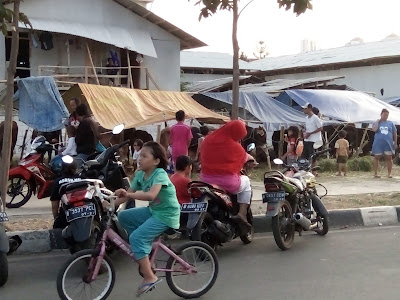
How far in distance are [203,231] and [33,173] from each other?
377cm

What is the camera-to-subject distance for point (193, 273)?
203 inches

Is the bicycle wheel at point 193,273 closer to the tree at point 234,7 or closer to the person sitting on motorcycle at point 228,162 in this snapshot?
the person sitting on motorcycle at point 228,162

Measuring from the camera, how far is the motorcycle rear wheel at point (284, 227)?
22.4ft

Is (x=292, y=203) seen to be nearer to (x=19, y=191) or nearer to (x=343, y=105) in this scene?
(x=19, y=191)

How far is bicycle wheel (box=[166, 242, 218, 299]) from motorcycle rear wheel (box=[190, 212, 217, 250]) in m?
0.96

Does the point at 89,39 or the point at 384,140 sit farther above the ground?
the point at 89,39

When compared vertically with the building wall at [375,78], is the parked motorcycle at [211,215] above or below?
below

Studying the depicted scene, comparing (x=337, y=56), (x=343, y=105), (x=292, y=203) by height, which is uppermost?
(x=337, y=56)

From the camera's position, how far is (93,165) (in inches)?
262

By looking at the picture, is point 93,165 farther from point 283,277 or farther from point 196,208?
point 283,277

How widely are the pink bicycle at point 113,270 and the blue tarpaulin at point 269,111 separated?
12040mm

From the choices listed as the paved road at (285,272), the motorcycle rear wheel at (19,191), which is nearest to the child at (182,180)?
the paved road at (285,272)

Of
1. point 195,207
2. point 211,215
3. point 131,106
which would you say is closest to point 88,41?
point 131,106

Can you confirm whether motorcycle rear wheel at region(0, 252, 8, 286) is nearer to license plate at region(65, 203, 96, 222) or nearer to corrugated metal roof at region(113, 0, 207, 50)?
license plate at region(65, 203, 96, 222)
